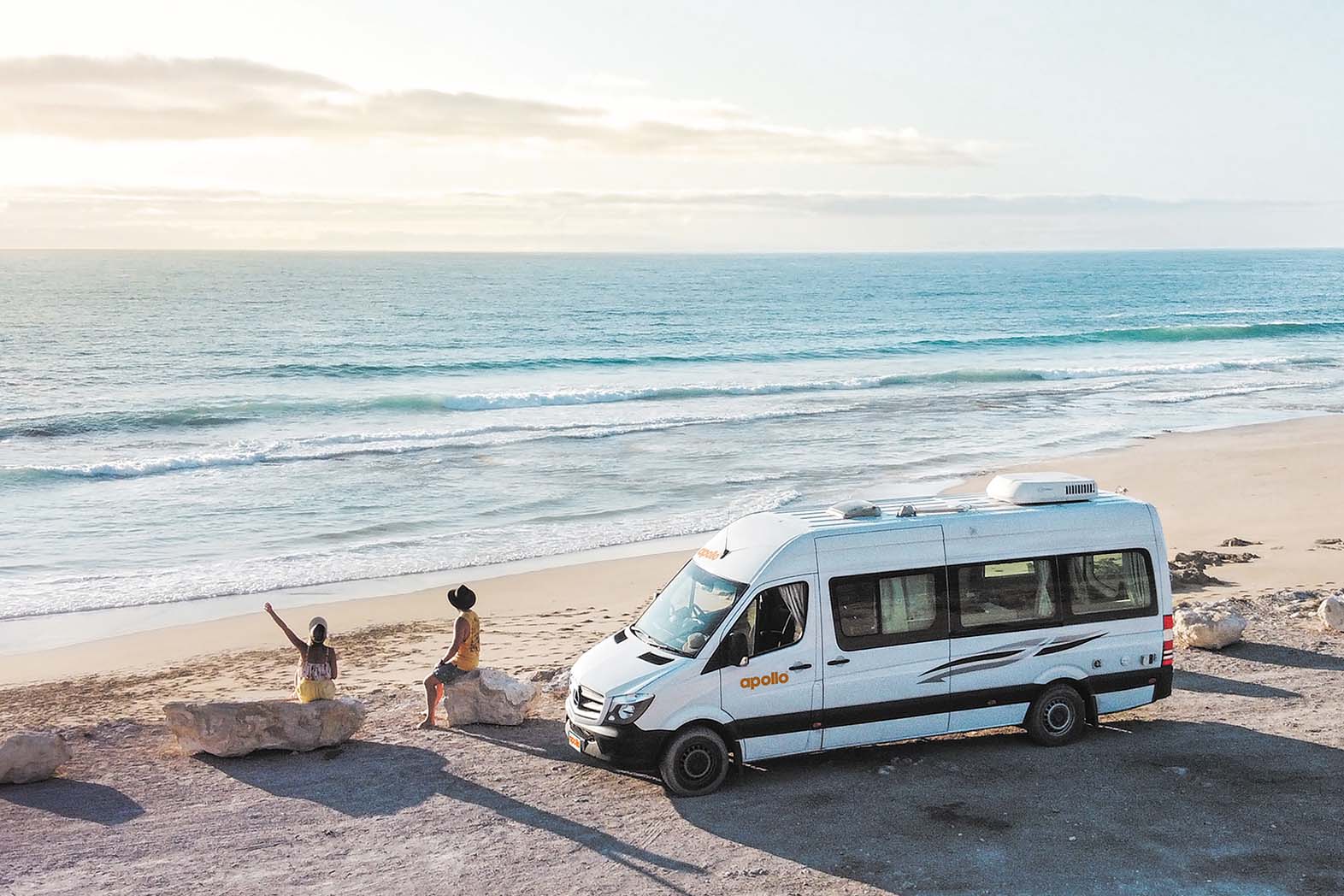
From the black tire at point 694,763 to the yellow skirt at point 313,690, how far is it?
3.76 metres

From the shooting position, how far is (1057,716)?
37.3 feet

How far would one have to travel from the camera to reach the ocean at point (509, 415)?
75.6 ft

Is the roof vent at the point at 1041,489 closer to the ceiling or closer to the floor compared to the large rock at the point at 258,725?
closer to the ceiling

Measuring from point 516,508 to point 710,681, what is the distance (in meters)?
15.6

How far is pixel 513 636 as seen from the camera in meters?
16.4

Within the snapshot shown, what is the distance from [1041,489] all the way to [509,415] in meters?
31.1

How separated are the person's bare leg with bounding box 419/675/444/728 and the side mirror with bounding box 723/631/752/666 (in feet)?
11.8

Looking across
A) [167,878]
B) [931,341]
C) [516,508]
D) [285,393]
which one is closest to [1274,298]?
[931,341]

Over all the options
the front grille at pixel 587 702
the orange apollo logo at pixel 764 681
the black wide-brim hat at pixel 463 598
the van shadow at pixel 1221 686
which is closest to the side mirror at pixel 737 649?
the orange apollo logo at pixel 764 681

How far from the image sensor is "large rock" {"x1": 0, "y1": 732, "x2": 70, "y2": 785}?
10750mm

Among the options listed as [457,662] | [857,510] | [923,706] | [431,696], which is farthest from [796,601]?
[431,696]

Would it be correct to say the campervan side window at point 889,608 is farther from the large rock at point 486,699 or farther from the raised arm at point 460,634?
the raised arm at point 460,634

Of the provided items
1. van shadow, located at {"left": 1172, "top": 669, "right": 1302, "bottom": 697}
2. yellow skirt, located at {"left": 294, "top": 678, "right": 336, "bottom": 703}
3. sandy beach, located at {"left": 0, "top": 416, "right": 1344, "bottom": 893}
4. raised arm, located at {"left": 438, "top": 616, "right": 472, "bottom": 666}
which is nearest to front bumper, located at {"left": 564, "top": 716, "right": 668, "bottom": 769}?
sandy beach, located at {"left": 0, "top": 416, "right": 1344, "bottom": 893}

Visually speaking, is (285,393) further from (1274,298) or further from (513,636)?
(1274,298)
